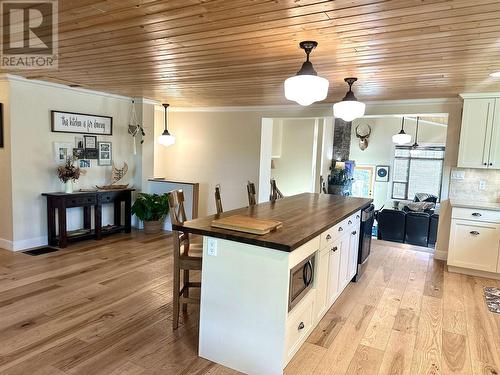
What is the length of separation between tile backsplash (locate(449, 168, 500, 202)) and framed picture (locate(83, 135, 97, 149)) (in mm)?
5440

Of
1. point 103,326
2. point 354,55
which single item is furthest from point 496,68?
point 103,326

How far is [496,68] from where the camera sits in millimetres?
3135

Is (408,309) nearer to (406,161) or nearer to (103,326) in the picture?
(103,326)

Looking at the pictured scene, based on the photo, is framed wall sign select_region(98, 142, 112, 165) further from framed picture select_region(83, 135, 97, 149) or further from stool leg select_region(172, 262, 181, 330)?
stool leg select_region(172, 262, 181, 330)

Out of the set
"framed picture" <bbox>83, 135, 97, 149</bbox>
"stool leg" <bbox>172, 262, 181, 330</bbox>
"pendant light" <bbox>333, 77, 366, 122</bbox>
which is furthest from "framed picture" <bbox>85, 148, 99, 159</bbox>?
"pendant light" <bbox>333, 77, 366, 122</bbox>

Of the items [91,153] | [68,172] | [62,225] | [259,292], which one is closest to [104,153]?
[91,153]

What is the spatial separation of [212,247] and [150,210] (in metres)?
3.71

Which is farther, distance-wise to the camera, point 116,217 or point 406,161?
point 406,161

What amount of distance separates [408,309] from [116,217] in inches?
185

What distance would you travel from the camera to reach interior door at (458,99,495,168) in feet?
14.3

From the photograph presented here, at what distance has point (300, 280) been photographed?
2348mm

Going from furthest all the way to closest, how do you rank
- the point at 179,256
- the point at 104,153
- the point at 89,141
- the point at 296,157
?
1. the point at 296,157
2. the point at 104,153
3. the point at 89,141
4. the point at 179,256
